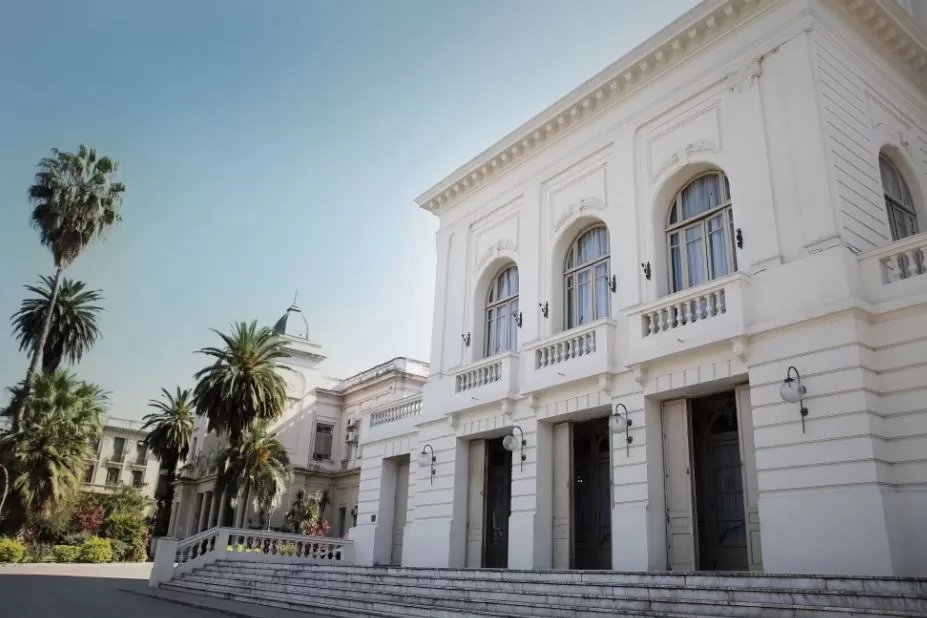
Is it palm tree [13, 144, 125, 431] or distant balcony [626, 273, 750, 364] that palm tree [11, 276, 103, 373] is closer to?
palm tree [13, 144, 125, 431]

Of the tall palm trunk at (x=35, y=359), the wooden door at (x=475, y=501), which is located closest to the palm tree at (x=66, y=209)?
the tall palm trunk at (x=35, y=359)

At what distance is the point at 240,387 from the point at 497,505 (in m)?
18.2

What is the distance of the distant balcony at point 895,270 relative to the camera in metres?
10.7

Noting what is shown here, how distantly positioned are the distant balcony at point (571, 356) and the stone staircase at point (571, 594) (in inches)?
186

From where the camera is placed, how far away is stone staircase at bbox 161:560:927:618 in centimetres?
757

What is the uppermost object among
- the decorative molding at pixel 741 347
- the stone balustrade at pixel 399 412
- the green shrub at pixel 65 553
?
the stone balustrade at pixel 399 412

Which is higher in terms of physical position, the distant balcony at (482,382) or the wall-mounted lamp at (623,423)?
the distant balcony at (482,382)

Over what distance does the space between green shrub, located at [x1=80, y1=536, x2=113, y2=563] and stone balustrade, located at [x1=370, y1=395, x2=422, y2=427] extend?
17453 millimetres

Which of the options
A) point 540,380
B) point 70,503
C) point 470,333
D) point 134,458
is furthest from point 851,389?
point 134,458

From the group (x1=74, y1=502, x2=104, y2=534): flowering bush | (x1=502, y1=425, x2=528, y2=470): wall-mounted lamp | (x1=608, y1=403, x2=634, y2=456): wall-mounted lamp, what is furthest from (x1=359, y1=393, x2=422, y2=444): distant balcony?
(x1=74, y1=502, x2=104, y2=534): flowering bush

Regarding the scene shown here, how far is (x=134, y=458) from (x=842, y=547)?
7066 centimetres

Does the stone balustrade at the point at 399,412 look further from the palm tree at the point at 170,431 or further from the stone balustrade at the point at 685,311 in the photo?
the palm tree at the point at 170,431

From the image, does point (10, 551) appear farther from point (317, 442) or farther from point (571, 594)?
point (571, 594)

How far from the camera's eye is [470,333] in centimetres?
1945
